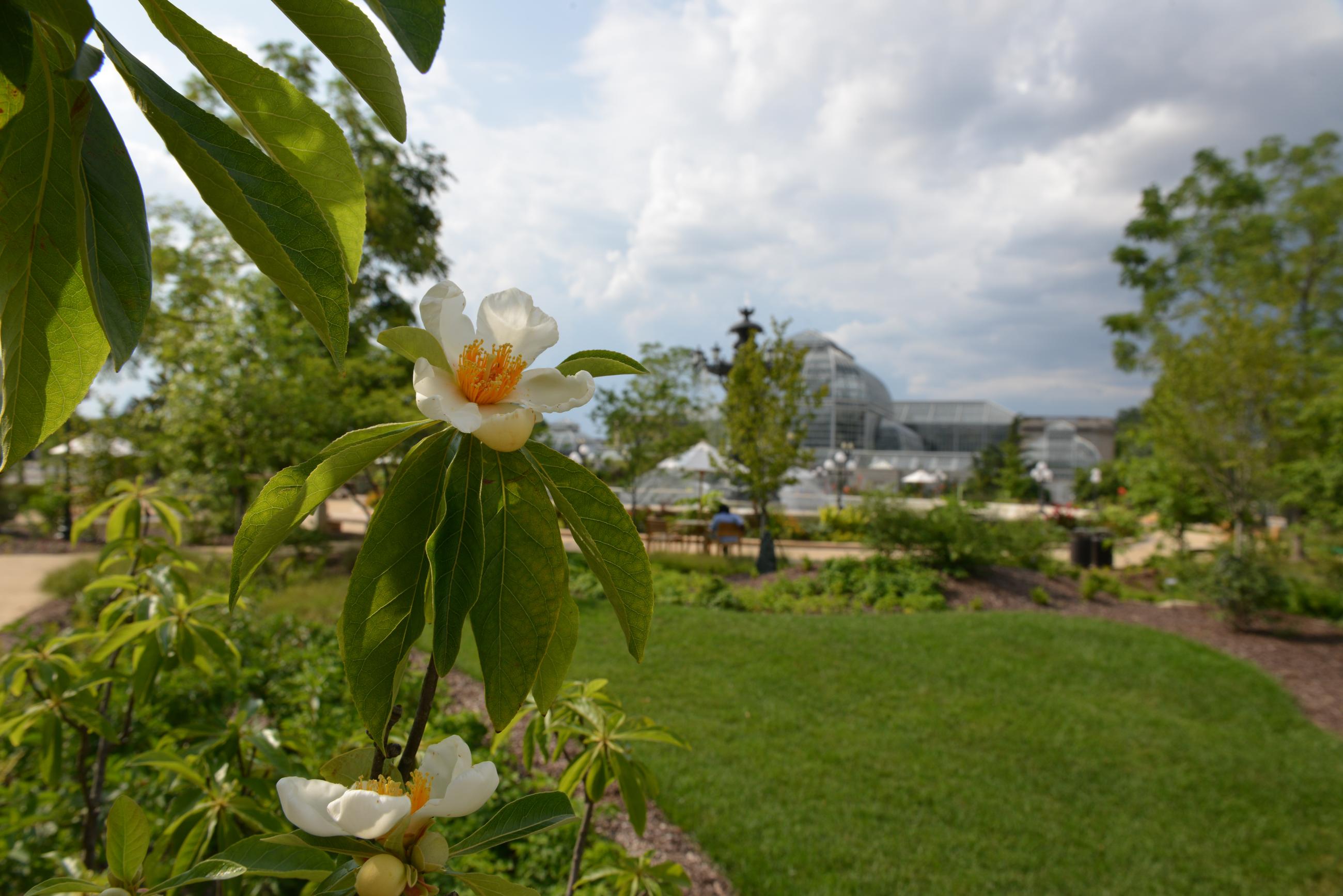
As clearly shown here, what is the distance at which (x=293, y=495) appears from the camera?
53 centimetres

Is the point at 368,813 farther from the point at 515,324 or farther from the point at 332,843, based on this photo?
the point at 515,324

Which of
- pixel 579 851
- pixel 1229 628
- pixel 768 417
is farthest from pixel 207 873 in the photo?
pixel 768 417

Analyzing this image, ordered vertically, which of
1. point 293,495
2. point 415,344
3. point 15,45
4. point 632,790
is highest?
point 15,45

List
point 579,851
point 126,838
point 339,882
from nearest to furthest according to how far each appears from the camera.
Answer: point 339,882, point 126,838, point 579,851

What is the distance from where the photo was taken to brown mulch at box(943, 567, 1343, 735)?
7.16 m

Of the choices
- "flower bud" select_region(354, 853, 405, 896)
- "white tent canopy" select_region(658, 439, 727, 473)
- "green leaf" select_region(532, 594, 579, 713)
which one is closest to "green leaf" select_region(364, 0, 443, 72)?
"green leaf" select_region(532, 594, 579, 713)

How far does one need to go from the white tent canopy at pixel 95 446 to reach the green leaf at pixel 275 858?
17.8 metres

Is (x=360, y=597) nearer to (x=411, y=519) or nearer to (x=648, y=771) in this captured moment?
(x=411, y=519)

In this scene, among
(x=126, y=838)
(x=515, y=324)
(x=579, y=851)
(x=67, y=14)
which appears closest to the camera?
(x=67, y=14)

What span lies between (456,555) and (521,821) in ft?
0.78

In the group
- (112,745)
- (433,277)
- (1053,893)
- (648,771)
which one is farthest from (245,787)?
(433,277)

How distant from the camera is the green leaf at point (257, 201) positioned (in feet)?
1.38

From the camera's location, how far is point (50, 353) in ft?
1.50

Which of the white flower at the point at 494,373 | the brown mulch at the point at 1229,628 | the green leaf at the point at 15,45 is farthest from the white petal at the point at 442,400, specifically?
the brown mulch at the point at 1229,628
